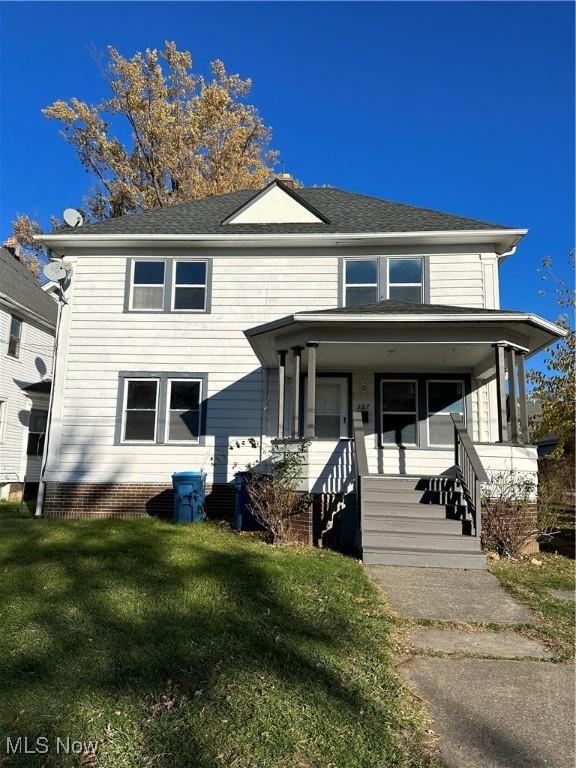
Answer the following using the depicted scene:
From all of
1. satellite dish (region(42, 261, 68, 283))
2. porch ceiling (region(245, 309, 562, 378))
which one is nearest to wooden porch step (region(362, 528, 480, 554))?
porch ceiling (region(245, 309, 562, 378))

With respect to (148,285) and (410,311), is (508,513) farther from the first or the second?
(148,285)

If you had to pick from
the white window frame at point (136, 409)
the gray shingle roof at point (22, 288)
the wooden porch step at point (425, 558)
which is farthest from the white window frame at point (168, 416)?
the gray shingle roof at point (22, 288)

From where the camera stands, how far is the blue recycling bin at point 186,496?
9.56 meters

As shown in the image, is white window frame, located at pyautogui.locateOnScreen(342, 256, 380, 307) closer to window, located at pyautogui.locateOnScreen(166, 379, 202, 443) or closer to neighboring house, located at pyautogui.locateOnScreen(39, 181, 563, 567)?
neighboring house, located at pyautogui.locateOnScreen(39, 181, 563, 567)

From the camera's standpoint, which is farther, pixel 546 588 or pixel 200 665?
pixel 546 588

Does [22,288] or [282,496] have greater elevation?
[22,288]

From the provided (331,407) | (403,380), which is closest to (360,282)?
(403,380)

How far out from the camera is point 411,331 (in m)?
8.68

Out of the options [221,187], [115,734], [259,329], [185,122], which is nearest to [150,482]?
[259,329]

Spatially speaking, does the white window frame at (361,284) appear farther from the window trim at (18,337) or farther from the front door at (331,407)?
the window trim at (18,337)

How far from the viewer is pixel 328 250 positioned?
37.4 ft

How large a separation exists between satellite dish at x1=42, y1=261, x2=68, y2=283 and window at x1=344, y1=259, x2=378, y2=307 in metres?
5.93

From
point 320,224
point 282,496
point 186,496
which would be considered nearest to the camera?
point 282,496

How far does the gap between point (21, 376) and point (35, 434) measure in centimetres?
206
